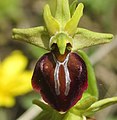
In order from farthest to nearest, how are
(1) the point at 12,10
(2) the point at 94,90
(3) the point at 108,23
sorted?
(1) the point at 12,10, (3) the point at 108,23, (2) the point at 94,90

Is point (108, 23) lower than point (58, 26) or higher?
lower

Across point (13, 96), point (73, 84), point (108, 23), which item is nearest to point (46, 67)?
point (73, 84)

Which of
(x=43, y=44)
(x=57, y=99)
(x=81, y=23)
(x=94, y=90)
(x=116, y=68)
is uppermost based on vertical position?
(x=43, y=44)

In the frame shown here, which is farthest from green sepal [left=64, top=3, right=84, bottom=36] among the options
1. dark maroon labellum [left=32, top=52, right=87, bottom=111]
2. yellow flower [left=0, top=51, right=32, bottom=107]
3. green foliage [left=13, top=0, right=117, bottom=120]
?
yellow flower [left=0, top=51, right=32, bottom=107]

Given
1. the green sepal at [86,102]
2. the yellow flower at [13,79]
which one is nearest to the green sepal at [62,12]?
the green sepal at [86,102]

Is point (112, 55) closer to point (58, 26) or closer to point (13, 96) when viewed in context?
point (13, 96)

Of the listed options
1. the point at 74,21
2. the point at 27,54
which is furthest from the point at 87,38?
the point at 27,54

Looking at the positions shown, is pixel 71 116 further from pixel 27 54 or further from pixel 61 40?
pixel 27 54

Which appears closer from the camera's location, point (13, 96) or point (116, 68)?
point (13, 96)
